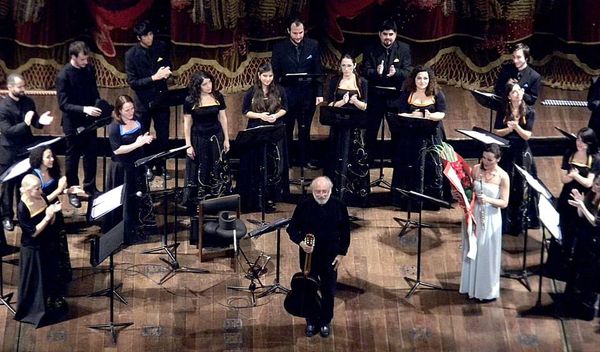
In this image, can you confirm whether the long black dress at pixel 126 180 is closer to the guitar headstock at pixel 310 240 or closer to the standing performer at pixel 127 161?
the standing performer at pixel 127 161

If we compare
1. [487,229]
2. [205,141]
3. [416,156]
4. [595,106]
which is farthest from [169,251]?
[595,106]

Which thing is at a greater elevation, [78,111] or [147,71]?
[147,71]

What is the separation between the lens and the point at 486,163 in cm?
1144

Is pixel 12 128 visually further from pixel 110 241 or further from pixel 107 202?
pixel 110 241

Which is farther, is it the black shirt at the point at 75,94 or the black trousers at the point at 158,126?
the black trousers at the point at 158,126

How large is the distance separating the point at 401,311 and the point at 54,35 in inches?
191

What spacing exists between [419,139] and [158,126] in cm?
235

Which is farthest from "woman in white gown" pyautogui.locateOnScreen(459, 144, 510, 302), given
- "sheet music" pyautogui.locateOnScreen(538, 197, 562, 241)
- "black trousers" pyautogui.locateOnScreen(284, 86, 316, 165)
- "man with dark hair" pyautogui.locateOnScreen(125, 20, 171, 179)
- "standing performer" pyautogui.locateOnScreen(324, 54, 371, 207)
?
"man with dark hair" pyautogui.locateOnScreen(125, 20, 171, 179)

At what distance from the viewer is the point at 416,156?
12719 millimetres

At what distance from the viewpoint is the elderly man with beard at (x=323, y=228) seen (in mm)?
10930

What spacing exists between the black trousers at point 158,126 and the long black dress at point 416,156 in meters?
2.04

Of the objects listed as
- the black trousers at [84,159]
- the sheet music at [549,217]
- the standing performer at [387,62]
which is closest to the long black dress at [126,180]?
the black trousers at [84,159]

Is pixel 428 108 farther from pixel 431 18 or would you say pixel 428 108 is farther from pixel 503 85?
pixel 431 18

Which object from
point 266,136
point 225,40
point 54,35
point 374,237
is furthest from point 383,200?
point 54,35
